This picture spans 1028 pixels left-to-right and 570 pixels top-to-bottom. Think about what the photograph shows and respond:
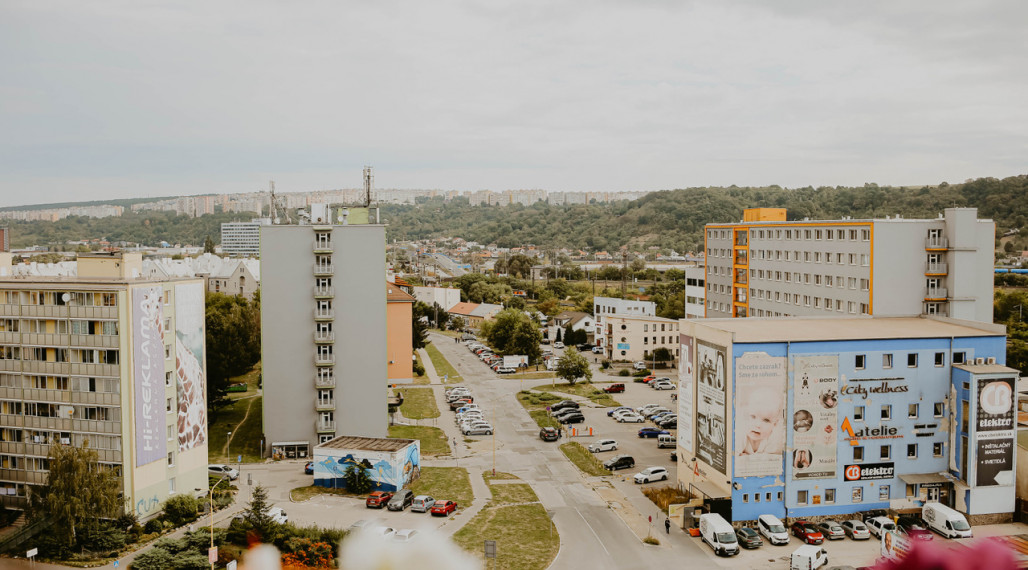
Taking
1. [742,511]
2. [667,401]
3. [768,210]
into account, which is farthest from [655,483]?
[768,210]

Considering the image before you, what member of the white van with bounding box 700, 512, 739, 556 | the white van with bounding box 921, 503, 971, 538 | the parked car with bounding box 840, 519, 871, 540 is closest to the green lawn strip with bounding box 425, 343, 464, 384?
the white van with bounding box 700, 512, 739, 556

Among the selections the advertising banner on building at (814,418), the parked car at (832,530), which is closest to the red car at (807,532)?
the parked car at (832,530)

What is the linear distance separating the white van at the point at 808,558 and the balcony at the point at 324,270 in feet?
57.4

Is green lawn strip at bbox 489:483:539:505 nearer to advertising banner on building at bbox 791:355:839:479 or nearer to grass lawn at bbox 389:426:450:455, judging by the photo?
grass lawn at bbox 389:426:450:455

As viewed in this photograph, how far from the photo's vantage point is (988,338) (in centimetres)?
2053

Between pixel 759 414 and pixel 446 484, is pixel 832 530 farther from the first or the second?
pixel 446 484

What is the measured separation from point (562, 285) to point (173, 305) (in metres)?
55.3

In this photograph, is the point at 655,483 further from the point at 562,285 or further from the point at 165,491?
the point at 562,285

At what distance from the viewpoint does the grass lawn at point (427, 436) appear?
27.2 metres

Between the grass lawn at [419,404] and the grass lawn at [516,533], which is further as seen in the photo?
the grass lawn at [419,404]

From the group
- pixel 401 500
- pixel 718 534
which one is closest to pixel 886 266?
pixel 718 534

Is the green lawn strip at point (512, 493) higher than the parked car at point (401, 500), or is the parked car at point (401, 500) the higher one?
the parked car at point (401, 500)

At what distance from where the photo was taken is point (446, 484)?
75.4ft

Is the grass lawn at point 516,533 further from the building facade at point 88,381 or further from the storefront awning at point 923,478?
the storefront awning at point 923,478
